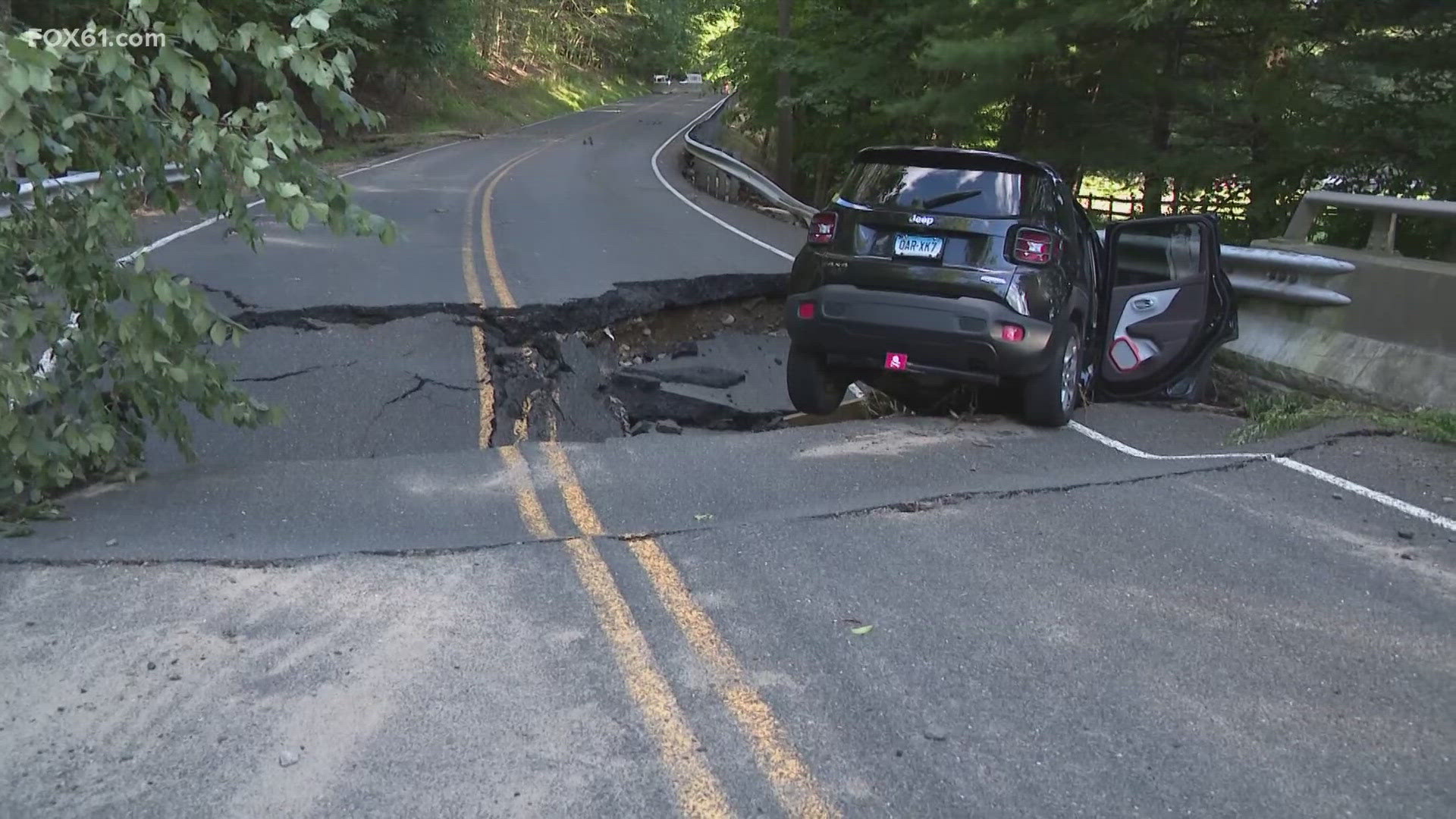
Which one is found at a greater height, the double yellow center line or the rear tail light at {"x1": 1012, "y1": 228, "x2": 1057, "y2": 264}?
the rear tail light at {"x1": 1012, "y1": 228, "x2": 1057, "y2": 264}

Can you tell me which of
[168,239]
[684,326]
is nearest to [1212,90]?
[684,326]

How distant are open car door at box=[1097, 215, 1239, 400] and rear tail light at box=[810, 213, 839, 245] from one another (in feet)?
6.77

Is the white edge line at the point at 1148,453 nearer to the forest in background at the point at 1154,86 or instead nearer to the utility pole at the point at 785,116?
the forest in background at the point at 1154,86

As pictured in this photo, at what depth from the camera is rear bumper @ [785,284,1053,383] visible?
693 cm

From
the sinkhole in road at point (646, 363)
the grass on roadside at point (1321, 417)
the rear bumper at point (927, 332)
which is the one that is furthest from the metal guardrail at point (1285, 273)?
the sinkhole in road at point (646, 363)

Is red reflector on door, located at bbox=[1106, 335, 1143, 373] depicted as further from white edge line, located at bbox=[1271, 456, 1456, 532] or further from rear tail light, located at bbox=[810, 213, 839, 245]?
rear tail light, located at bbox=[810, 213, 839, 245]

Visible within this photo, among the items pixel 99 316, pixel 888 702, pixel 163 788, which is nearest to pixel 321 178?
pixel 99 316

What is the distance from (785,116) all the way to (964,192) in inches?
853

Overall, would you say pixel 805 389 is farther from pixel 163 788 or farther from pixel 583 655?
pixel 163 788

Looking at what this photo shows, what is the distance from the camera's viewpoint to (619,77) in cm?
8644

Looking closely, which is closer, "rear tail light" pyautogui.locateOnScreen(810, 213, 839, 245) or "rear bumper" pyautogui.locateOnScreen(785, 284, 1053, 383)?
"rear bumper" pyautogui.locateOnScreen(785, 284, 1053, 383)

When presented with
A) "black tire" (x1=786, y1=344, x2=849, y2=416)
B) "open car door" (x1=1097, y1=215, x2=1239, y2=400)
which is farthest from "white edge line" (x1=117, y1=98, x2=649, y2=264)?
"open car door" (x1=1097, y1=215, x2=1239, y2=400)

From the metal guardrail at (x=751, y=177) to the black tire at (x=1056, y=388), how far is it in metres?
8.02

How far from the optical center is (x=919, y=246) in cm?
711
